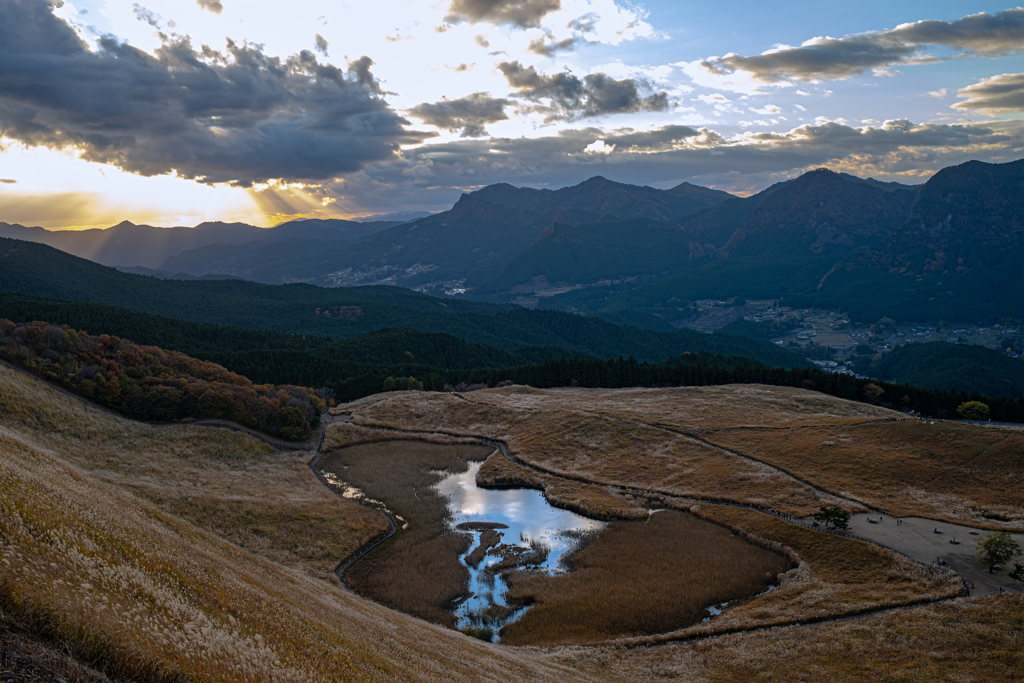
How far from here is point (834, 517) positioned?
2406 inches

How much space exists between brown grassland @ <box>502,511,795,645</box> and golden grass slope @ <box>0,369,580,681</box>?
11.5 metres

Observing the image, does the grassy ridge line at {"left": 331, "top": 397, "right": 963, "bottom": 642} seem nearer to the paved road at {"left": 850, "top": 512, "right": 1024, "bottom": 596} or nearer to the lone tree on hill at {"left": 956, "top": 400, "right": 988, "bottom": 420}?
the paved road at {"left": 850, "top": 512, "right": 1024, "bottom": 596}

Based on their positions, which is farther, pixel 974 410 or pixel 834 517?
pixel 974 410

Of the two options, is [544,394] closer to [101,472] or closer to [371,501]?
[371,501]

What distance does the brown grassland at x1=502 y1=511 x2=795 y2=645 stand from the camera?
153 ft

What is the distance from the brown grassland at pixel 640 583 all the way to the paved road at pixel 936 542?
11030mm

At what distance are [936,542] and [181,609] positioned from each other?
68.3 meters

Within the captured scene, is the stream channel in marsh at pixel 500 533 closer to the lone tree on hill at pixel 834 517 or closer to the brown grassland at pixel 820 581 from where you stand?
the brown grassland at pixel 820 581

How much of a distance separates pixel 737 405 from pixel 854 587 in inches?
3000

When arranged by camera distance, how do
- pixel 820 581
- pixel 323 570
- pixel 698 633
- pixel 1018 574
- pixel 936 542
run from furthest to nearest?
1. pixel 936 542
2. pixel 323 570
3. pixel 820 581
4. pixel 1018 574
5. pixel 698 633

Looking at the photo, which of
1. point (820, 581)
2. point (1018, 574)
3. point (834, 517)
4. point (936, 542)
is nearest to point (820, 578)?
point (820, 581)

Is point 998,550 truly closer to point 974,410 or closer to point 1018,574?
point 1018,574

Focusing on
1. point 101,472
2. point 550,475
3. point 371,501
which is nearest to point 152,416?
point 101,472

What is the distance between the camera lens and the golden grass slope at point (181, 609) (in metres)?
13.3
